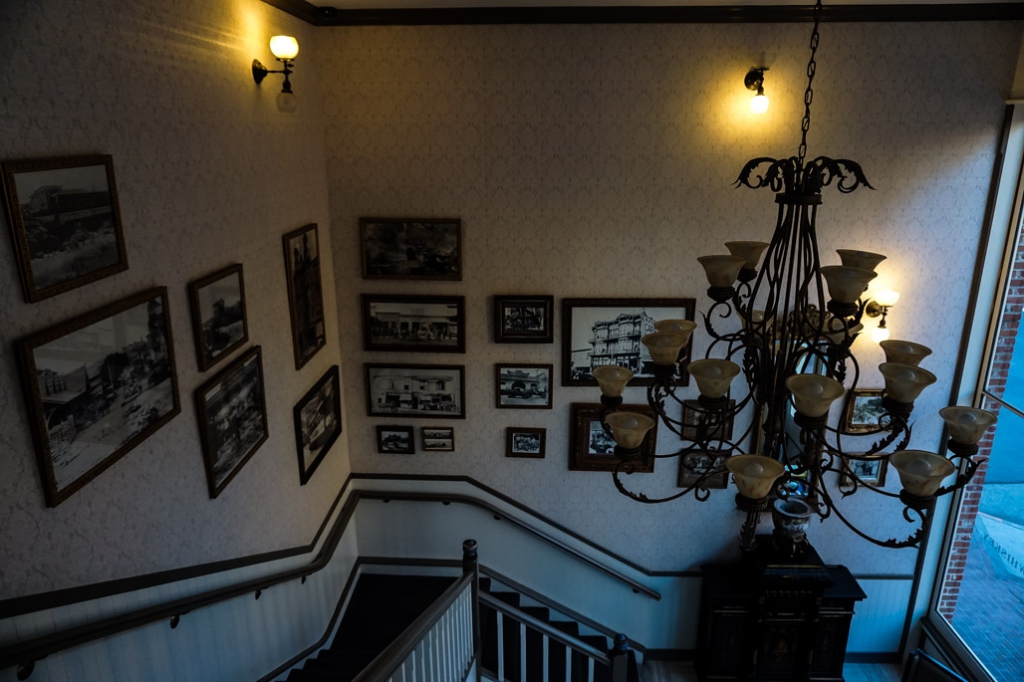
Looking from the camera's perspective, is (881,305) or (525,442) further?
(525,442)

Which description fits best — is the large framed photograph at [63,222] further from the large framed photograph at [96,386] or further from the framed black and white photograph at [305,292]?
the framed black and white photograph at [305,292]

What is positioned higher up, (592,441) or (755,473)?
(755,473)

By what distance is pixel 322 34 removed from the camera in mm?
4316

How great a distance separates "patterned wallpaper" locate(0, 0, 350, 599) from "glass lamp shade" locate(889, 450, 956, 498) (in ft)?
8.47

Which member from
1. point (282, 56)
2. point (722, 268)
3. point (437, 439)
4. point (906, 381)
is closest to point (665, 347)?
point (722, 268)

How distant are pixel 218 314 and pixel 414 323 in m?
1.91

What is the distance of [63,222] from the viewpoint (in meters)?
2.02

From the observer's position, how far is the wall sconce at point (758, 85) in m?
4.17

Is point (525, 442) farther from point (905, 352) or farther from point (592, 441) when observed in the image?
point (905, 352)

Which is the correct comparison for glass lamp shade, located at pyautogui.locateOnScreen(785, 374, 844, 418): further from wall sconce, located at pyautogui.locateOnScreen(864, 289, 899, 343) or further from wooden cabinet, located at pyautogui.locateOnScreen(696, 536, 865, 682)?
wooden cabinet, located at pyautogui.locateOnScreen(696, 536, 865, 682)

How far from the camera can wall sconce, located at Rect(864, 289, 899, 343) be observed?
4484 mm

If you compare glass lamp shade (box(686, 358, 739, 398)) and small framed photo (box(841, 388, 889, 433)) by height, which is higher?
glass lamp shade (box(686, 358, 739, 398))

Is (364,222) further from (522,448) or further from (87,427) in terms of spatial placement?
(87,427)

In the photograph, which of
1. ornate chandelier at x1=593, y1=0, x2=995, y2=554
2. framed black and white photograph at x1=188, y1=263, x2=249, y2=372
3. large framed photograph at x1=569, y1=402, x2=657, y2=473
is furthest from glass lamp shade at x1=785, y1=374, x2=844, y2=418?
large framed photograph at x1=569, y1=402, x2=657, y2=473
